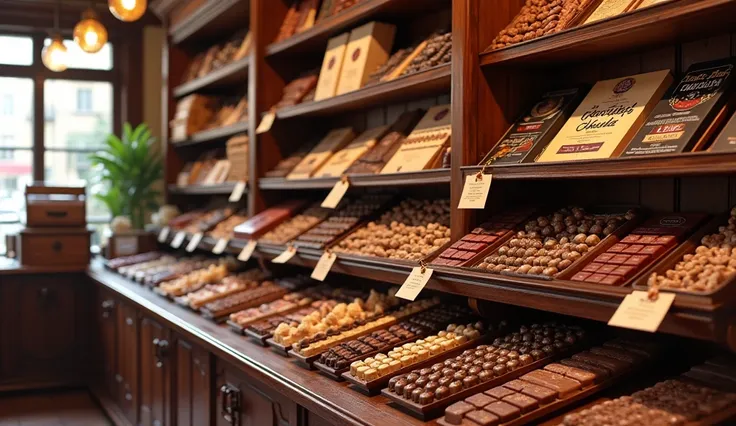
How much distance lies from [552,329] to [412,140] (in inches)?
40.4

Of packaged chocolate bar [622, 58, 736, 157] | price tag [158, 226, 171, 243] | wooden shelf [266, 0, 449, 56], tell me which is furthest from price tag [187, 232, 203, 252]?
packaged chocolate bar [622, 58, 736, 157]

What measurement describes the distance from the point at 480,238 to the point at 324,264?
0.86 meters

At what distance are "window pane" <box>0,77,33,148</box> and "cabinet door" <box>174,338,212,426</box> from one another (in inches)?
145

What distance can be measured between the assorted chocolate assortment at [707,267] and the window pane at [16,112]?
597 centimetres

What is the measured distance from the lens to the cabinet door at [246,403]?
242 cm

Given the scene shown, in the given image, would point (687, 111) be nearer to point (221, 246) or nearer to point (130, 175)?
point (221, 246)

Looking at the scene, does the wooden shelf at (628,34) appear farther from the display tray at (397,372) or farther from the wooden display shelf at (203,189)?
the wooden display shelf at (203,189)

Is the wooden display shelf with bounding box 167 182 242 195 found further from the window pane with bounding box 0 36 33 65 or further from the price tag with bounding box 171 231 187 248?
the window pane with bounding box 0 36 33 65

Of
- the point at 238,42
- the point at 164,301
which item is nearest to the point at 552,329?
the point at 164,301

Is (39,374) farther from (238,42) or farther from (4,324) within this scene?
(238,42)

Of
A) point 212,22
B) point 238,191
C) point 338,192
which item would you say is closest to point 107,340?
point 238,191

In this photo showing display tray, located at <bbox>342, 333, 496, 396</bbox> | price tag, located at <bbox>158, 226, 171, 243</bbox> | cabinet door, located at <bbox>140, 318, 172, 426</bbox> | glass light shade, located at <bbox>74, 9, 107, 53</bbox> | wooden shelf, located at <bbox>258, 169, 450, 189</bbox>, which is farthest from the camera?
price tag, located at <bbox>158, 226, 171, 243</bbox>

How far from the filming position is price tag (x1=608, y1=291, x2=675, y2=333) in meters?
1.52

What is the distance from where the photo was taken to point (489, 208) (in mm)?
2426
